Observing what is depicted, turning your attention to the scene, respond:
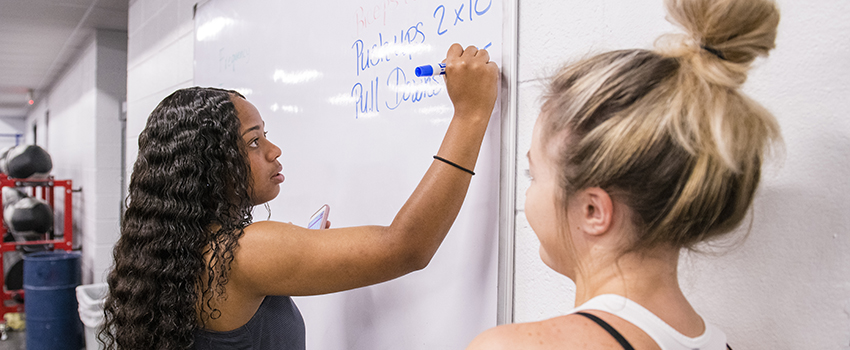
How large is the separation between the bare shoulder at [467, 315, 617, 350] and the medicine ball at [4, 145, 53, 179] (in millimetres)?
4604

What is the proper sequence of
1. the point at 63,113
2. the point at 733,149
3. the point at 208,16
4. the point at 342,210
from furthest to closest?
the point at 63,113 < the point at 208,16 < the point at 342,210 < the point at 733,149

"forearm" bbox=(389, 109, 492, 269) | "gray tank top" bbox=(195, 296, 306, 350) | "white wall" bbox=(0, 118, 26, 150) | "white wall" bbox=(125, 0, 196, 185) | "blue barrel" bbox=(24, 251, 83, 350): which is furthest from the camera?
"white wall" bbox=(0, 118, 26, 150)

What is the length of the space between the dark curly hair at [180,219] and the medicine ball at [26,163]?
388 centimetres

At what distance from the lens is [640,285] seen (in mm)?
424

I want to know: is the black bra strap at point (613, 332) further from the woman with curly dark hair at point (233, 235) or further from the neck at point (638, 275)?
the woman with curly dark hair at point (233, 235)

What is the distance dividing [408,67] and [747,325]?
62cm

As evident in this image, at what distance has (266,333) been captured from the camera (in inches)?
33.0

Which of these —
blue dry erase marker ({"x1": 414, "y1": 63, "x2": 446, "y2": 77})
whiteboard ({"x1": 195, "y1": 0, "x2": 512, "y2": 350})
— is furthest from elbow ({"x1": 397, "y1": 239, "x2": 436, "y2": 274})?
blue dry erase marker ({"x1": 414, "y1": 63, "x2": 446, "y2": 77})

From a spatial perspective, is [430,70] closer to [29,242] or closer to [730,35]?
[730,35]

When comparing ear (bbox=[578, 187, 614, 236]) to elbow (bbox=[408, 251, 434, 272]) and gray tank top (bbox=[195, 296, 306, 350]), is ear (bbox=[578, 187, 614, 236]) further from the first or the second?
gray tank top (bbox=[195, 296, 306, 350])

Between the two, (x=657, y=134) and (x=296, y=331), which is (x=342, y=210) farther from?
(x=657, y=134)

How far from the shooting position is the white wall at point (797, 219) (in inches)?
17.6

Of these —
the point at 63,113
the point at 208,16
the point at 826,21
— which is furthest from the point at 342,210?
the point at 63,113

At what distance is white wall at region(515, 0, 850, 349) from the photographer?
1.47 ft
